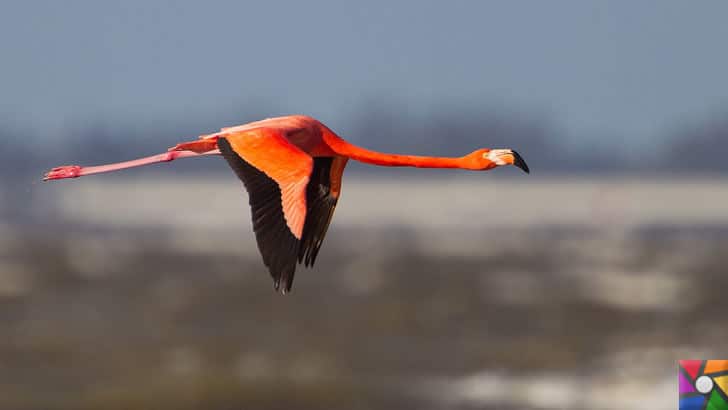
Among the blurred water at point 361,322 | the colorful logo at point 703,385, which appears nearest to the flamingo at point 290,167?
the colorful logo at point 703,385

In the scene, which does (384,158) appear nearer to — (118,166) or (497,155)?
(497,155)

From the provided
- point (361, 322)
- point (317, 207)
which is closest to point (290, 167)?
point (317, 207)

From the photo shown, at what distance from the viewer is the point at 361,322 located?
64.4ft

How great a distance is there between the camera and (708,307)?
21734 mm

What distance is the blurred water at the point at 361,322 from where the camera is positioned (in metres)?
15.9

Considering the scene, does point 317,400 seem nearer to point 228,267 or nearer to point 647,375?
point 647,375

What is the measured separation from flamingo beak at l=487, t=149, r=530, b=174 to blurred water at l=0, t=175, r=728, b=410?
24.5 ft

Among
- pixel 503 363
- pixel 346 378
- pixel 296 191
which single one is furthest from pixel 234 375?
pixel 296 191

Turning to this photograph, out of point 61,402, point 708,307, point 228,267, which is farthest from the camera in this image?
point 228,267

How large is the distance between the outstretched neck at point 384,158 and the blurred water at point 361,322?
7244mm

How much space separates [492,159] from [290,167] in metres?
0.94

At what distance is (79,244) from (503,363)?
52.8ft

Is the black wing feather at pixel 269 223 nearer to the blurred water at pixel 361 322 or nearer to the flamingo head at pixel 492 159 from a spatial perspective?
the flamingo head at pixel 492 159

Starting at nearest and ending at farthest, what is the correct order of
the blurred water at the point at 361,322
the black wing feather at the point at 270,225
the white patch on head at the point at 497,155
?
the black wing feather at the point at 270,225, the white patch on head at the point at 497,155, the blurred water at the point at 361,322
